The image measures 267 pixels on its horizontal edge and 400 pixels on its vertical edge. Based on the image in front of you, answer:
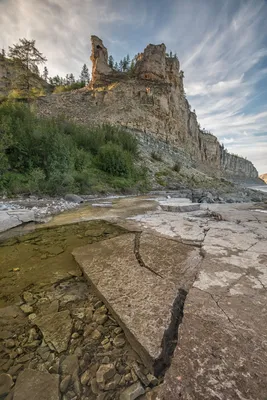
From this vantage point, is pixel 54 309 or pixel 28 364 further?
pixel 54 309

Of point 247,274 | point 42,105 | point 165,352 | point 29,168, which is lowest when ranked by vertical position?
point 165,352

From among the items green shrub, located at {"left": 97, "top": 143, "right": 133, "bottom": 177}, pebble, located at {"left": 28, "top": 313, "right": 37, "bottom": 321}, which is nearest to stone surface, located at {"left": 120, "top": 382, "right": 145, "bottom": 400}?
pebble, located at {"left": 28, "top": 313, "right": 37, "bottom": 321}

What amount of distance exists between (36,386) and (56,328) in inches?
14.8

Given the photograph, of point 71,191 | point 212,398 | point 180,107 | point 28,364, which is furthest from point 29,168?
point 180,107

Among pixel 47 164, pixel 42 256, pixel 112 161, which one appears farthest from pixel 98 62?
pixel 42 256

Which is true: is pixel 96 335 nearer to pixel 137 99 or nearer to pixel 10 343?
pixel 10 343

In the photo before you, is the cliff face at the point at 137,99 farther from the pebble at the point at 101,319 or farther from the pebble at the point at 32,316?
the pebble at the point at 101,319

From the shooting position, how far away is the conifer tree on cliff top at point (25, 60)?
67.6ft

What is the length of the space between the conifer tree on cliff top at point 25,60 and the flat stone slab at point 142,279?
2727 centimetres

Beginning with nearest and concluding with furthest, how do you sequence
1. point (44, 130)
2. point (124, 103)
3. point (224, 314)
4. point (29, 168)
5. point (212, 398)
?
point (212, 398) → point (224, 314) → point (29, 168) → point (44, 130) → point (124, 103)

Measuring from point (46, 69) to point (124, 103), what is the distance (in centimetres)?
3893

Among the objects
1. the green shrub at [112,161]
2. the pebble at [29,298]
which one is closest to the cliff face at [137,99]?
the green shrub at [112,161]

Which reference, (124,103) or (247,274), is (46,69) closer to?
(124,103)

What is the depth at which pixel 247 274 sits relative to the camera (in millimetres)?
1499
